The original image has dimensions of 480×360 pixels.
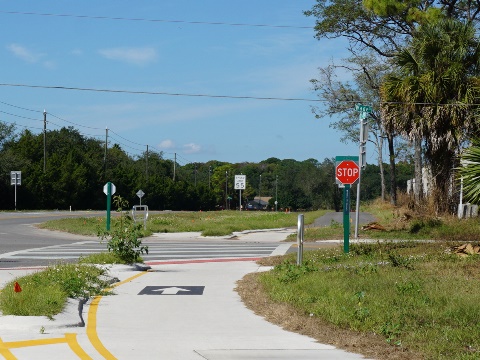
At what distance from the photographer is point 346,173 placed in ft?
71.4

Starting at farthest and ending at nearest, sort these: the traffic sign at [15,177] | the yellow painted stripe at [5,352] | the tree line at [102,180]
→ the tree line at [102,180]
the traffic sign at [15,177]
the yellow painted stripe at [5,352]

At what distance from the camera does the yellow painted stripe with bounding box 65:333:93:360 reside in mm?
8786

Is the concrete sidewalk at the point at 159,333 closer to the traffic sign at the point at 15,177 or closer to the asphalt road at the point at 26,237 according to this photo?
the asphalt road at the point at 26,237

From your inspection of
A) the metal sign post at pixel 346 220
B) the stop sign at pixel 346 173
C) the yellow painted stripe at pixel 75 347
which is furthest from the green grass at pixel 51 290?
the stop sign at pixel 346 173

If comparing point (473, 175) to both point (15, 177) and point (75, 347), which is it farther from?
point (15, 177)

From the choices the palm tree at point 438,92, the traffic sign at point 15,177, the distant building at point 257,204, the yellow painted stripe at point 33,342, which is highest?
the palm tree at point 438,92

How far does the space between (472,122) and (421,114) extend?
1.80 metres

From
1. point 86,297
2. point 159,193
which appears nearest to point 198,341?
point 86,297

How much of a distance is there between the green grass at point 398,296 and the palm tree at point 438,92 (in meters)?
10.8

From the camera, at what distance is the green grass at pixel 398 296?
946 centimetres

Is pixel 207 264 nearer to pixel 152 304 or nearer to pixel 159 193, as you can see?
pixel 152 304

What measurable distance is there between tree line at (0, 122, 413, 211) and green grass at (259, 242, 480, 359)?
62013mm

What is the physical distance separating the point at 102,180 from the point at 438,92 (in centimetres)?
7110

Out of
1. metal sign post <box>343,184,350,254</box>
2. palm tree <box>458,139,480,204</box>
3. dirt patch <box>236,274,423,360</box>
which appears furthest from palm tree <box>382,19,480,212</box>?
dirt patch <box>236,274,423,360</box>
